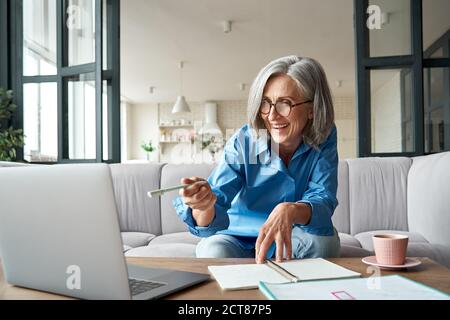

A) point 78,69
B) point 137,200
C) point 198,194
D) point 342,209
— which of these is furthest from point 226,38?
point 198,194

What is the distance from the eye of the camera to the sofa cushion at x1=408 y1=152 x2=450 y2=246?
193cm

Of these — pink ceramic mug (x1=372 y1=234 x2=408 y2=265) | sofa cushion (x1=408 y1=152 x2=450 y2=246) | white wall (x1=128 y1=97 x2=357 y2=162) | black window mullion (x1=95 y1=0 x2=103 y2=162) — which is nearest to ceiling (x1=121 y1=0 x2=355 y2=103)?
black window mullion (x1=95 y1=0 x2=103 y2=162)

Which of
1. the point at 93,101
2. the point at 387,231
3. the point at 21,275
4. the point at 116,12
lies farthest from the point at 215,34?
the point at 21,275

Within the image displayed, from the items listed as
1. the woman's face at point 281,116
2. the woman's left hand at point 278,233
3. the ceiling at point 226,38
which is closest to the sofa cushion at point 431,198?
the woman's face at point 281,116

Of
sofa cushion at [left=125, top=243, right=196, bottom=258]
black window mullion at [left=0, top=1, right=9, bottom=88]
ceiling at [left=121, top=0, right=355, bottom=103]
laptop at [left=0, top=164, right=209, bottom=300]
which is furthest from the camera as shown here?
ceiling at [left=121, top=0, right=355, bottom=103]

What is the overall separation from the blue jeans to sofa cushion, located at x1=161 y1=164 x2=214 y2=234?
1.23 metres

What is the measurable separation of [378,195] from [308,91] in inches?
54.4

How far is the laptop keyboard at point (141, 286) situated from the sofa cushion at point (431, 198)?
5.21 ft

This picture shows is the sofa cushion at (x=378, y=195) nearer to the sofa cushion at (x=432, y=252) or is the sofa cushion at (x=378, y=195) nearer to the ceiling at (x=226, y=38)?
the sofa cushion at (x=432, y=252)

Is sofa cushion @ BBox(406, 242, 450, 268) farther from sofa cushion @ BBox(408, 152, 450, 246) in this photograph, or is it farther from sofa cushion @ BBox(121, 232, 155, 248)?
sofa cushion @ BBox(121, 232, 155, 248)

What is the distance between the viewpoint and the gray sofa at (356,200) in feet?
7.02

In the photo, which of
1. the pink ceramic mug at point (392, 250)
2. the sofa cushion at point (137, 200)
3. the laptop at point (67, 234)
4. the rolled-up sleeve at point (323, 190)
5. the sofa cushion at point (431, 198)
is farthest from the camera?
the sofa cushion at point (137, 200)
